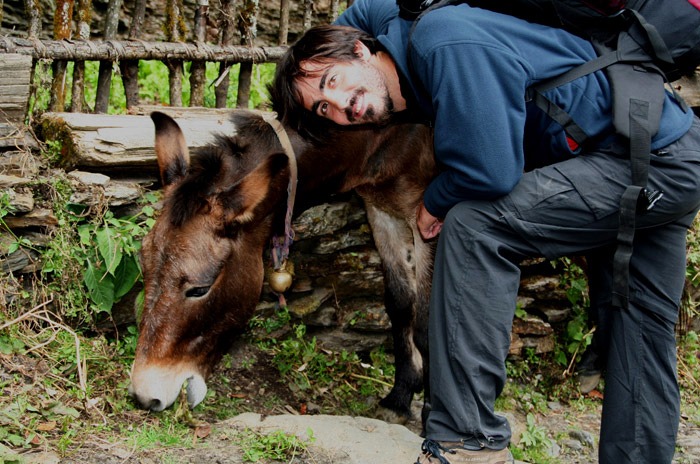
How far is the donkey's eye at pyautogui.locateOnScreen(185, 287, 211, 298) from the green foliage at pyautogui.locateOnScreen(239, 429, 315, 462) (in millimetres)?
696

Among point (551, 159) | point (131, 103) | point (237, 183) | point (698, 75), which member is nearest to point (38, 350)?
point (237, 183)

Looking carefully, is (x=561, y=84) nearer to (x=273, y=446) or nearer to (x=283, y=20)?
(x=273, y=446)

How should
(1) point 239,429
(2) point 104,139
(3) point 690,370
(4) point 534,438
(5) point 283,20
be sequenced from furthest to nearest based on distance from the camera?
(3) point 690,370, (5) point 283,20, (4) point 534,438, (2) point 104,139, (1) point 239,429

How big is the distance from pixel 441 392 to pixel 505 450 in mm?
378

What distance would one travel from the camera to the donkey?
3.32 metres

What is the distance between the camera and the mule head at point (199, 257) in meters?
3.30

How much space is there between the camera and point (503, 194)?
2.92 m

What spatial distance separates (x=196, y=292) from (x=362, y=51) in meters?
1.34

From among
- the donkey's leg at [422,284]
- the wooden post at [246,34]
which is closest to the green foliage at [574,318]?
the donkey's leg at [422,284]

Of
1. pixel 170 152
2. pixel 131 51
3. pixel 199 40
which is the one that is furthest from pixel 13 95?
pixel 199 40

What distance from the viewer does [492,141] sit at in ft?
9.13

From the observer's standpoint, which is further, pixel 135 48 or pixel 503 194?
pixel 135 48

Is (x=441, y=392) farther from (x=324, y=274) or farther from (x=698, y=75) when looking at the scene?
(x=698, y=75)

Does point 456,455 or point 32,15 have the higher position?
point 32,15
